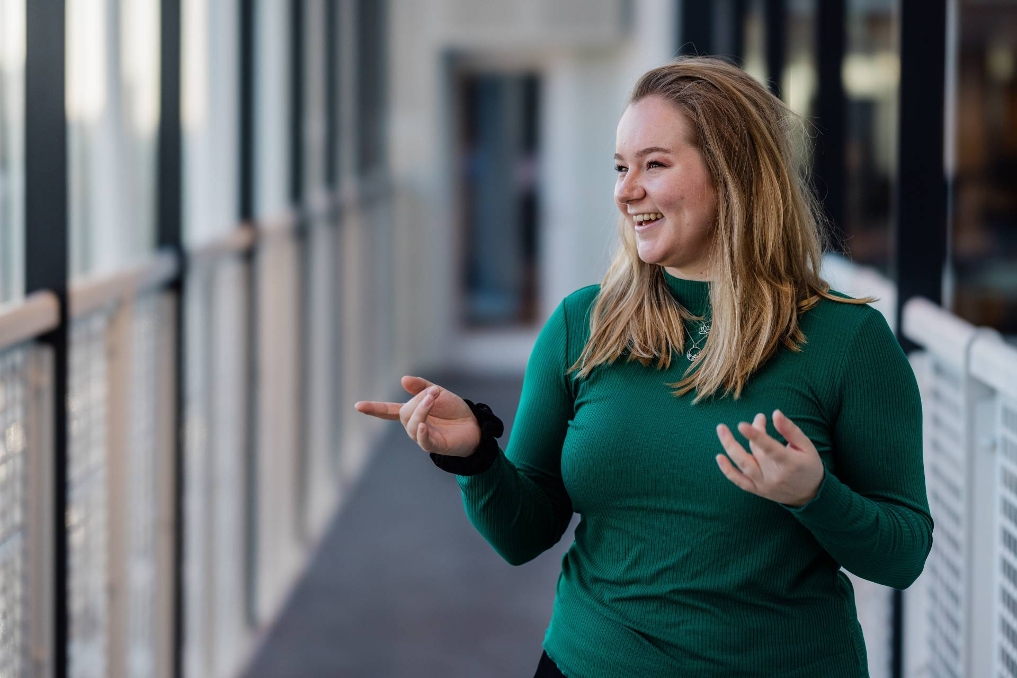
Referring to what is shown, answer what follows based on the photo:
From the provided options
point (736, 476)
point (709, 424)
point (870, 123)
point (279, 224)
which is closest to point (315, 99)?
point (279, 224)

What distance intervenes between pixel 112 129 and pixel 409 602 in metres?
1.97

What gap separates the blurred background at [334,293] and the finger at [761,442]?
0.60 meters

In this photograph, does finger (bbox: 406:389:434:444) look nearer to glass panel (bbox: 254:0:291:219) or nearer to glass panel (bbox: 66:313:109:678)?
glass panel (bbox: 66:313:109:678)

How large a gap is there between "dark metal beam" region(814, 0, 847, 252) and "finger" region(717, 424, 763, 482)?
199 cm

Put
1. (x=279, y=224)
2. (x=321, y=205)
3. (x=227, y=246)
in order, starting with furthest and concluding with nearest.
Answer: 1. (x=321, y=205)
2. (x=279, y=224)
3. (x=227, y=246)

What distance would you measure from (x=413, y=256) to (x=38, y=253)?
21.8 feet

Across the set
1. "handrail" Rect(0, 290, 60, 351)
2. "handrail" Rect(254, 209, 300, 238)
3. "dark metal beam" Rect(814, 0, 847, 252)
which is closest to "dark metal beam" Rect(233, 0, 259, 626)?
"handrail" Rect(254, 209, 300, 238)

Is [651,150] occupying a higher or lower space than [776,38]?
lower

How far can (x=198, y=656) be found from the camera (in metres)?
3.38

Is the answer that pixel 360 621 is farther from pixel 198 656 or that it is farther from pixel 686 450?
pixel 686 450

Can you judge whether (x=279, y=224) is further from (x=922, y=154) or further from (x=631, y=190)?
(x=631, y=190)

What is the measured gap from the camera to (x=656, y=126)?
147 cm

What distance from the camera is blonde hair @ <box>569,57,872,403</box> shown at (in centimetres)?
142

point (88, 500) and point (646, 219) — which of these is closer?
point (646, 219)
